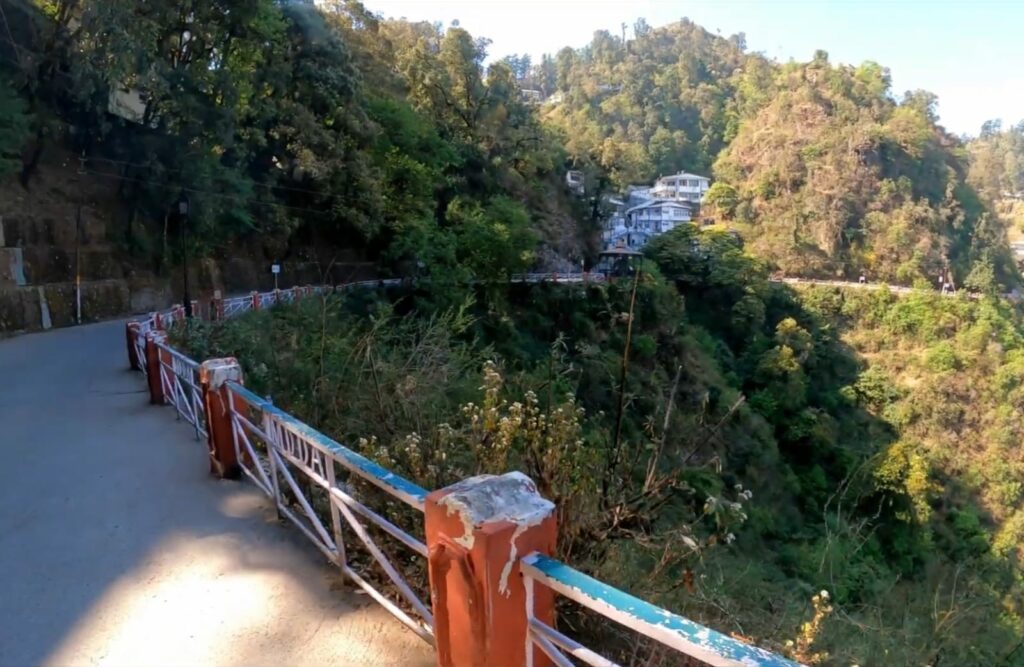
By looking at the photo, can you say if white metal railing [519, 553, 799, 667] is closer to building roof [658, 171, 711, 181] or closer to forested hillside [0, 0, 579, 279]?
forested hillside [0, 0, 579, 279]

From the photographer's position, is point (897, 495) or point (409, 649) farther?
point (897, 495)

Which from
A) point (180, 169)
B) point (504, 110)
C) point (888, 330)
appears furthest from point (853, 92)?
point (180, 169)

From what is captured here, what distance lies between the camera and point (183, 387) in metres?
6.75

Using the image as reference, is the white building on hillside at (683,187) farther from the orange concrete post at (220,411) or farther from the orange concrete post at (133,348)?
the orange concrete post at (220,411)

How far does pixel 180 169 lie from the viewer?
723 inches

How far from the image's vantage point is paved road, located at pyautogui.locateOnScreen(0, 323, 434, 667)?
107 inches

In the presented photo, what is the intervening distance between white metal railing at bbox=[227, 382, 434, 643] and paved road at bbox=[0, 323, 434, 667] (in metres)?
0.10

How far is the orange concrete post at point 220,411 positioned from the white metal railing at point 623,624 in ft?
10.7

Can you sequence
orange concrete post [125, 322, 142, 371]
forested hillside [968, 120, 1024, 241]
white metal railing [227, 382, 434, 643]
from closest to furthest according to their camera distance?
white metal railing [227, 382, 434, 643] → orange concrete post [125, 322, 142, 371] → forested hillside [968, 120, 1024, 241]

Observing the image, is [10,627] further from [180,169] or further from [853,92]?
[853,92]

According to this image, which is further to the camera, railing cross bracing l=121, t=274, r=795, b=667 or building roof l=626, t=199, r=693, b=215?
building roof l=626, t=199, r=693, b=215

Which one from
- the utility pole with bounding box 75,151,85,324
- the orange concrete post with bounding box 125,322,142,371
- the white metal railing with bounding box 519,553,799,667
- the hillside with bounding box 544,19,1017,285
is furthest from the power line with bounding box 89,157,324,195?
the white metal railing with bounding box 519,553,799,667

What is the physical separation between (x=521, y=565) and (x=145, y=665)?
186 centimetres

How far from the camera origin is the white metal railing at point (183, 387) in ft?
19.3
